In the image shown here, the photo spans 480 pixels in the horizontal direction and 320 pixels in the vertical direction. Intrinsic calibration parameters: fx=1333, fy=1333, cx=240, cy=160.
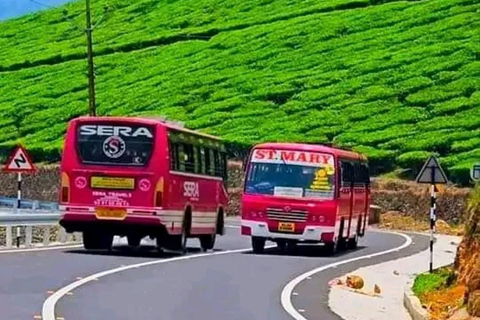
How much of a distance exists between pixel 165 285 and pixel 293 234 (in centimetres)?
1118

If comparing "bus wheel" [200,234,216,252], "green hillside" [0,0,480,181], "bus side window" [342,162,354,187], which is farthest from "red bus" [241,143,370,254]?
"green hillside" [0,0,480,181]

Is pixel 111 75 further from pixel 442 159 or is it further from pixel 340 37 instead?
pixel 442 159

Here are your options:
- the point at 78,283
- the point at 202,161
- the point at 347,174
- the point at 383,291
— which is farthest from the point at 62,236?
the point at 78,283

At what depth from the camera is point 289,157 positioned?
107 ft

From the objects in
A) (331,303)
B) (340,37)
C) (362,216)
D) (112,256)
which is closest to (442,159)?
(362,216)

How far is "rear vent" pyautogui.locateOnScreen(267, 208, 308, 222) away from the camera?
32312mm

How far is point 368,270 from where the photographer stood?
92.3ft

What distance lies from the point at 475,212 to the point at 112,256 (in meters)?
→ 11.4

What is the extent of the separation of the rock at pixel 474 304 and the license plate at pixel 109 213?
1381cm

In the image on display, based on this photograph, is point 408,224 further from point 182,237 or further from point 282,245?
point 182,237

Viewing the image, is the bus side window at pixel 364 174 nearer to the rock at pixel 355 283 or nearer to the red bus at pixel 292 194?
the red bus at pixel 292 194

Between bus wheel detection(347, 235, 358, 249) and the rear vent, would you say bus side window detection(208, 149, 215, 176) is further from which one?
bus wheel detection(347, 235, 358, 249)

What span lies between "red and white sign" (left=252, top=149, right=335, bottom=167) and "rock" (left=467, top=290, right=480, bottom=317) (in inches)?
656

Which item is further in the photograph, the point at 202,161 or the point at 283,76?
the point at 283,76
